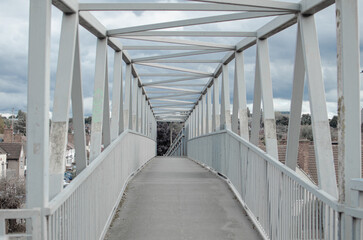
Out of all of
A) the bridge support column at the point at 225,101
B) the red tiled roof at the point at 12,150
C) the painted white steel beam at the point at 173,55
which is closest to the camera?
the painted white steel beam at the point at 173,55

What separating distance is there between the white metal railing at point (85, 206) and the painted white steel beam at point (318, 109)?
2.92 metres

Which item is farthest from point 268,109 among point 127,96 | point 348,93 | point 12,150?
point 12,150

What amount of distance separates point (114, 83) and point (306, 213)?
23.0 ft

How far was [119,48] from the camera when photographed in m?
11.2

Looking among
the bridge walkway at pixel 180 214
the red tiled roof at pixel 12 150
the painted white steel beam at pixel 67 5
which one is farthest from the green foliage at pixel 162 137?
the painted white steel beam at pixel 67 5

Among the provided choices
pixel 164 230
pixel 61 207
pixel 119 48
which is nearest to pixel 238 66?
pixel 119 48

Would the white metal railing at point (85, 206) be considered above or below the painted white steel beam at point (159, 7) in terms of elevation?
below

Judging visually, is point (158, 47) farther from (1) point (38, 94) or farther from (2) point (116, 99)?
(1) point (38, 94)

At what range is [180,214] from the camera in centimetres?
782

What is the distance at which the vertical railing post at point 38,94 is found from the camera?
13.6 feet

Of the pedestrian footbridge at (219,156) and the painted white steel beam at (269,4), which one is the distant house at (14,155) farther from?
the painted white steel beam at (269,4)

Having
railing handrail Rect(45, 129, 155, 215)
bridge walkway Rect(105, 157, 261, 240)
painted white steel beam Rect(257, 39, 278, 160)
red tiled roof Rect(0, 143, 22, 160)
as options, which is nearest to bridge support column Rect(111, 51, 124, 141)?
bridge walkway Rect(105, 157, 261, 240)

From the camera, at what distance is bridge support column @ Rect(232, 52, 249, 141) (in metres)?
10.8

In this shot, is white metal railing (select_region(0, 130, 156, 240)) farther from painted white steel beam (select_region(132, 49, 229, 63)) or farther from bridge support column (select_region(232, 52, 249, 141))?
painted white steel beam (select_region(132, 49, 229, 63))
